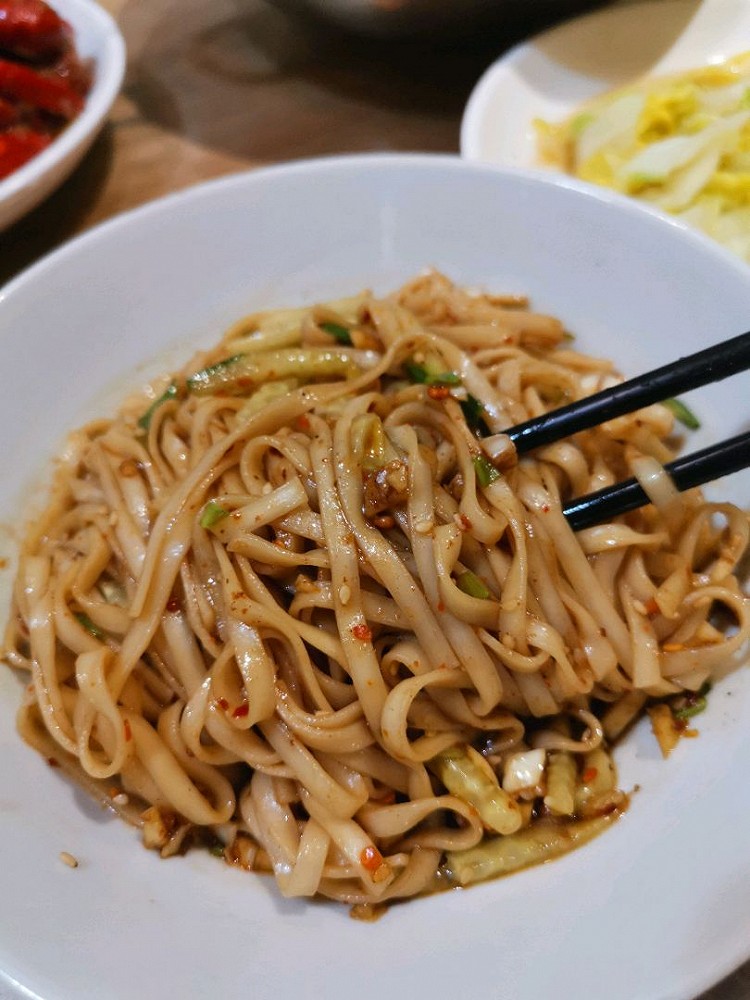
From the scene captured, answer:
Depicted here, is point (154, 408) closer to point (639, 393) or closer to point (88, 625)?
point (88, 625)

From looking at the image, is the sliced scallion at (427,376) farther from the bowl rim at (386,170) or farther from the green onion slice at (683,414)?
the bowl rim at (386,170)

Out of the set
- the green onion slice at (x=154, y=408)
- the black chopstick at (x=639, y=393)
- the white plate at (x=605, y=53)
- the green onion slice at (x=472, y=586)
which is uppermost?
the white plate at (x=605, y=53)

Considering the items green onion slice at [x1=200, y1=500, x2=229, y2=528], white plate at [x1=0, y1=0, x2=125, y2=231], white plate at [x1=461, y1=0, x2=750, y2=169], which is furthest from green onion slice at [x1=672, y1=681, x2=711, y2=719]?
white plate at [x1=0, y1=0, x2=125, y2=231]

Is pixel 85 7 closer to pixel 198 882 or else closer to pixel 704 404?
pixel 704 404

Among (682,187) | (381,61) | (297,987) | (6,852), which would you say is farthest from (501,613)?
(381,61)

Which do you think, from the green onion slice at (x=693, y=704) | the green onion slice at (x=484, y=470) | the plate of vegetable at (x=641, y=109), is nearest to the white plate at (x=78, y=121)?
the plate of vegetable at (x=641, y=109)

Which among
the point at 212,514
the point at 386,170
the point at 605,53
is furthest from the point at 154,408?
the point at 605,53
